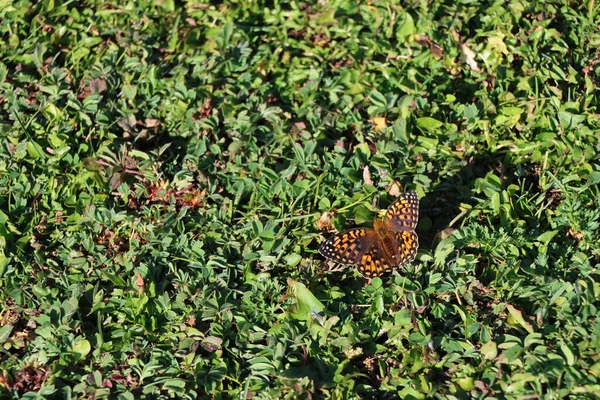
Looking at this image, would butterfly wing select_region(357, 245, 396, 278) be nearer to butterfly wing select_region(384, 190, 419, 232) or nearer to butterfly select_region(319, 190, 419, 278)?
butterfly select_region(319, 190, 419, 278)

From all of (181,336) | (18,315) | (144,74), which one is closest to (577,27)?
(144,74)

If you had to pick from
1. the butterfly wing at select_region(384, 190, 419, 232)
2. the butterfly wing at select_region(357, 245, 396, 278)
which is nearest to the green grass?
the butterfly wing at select_region(357, 245, 396, 278)

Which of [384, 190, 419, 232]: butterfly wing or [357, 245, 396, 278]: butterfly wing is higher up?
[384, 190, 419, 232]: butterfly wing

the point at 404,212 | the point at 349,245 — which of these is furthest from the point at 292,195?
the point at 404,212

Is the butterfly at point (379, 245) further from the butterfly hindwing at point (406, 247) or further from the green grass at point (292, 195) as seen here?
the green grass at point (292, 195)

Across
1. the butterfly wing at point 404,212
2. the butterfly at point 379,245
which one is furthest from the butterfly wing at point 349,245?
the butterfly wing at point 404,212

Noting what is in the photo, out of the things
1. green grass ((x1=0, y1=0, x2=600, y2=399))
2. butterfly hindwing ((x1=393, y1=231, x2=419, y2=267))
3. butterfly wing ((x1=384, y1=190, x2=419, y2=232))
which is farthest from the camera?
butterfly wing ((x1=384, y1=190, x2=419, y2=232))

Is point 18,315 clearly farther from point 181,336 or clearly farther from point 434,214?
point 434,214
